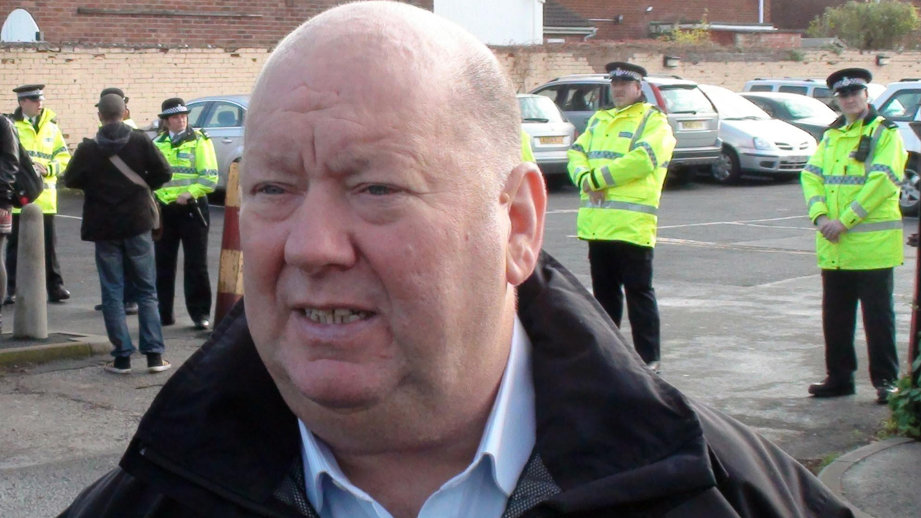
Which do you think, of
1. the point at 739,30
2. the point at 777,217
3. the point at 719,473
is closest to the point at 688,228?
the point at 777,217

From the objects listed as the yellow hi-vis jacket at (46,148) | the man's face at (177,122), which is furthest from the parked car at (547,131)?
the man's face at (177,122)

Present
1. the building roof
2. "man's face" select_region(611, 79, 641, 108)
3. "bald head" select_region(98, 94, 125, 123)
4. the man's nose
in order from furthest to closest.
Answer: the building roof
"bald head" select_region(98, 94, 125, 123)
"man's face" select_region(611, 79, 641, 108)
the man's nose

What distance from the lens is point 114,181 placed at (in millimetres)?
8180

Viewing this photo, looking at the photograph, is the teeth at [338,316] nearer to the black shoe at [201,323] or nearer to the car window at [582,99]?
the black shoe at [201,323]

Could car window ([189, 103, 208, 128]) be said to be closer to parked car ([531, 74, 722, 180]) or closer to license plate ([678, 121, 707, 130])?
parked car ([531, 74, 722, 180])

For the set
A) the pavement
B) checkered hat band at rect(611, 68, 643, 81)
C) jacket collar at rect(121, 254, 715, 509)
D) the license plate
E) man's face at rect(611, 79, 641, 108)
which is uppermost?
checkered hat band at rect(611, 68, 643, 81)

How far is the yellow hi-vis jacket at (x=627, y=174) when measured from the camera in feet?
24.8

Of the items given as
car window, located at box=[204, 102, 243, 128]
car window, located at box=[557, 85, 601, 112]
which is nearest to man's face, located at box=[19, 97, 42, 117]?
car window, located at box=[204, 102, 243, 128]

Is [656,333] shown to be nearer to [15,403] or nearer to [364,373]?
[15,403]

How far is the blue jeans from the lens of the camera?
8.05 m

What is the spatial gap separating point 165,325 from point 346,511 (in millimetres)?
8434

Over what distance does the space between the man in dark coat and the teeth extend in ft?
21.9

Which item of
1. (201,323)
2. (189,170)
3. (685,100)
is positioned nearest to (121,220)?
(201,323)

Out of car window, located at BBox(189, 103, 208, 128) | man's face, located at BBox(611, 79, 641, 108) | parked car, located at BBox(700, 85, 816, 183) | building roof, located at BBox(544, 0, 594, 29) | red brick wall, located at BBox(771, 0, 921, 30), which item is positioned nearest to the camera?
man's face, located at BBox(611, 79, 641, 108)
